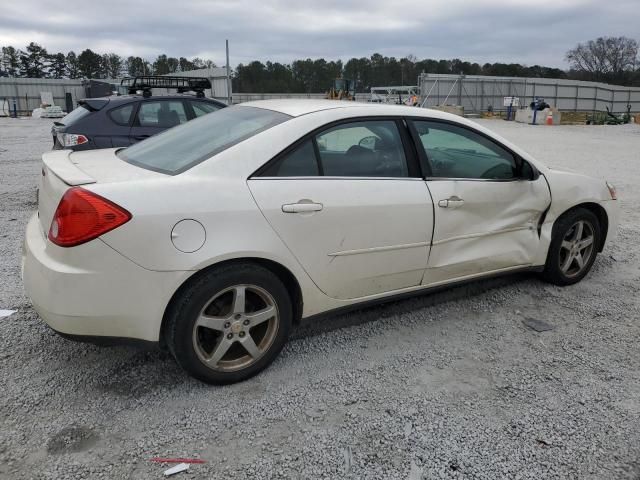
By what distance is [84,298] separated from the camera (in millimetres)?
2496

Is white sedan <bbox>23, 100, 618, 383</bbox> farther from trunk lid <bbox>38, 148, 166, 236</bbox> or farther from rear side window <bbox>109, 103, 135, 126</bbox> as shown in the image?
rear side window <bbox>109, 103, 135, 126</bbox>

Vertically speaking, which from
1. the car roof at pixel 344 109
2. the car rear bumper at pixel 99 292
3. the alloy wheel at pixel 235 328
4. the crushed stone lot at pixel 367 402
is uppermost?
the car roof at pixel 344 109

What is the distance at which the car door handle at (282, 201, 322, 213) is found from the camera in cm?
286

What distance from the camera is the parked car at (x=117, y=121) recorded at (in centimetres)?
748

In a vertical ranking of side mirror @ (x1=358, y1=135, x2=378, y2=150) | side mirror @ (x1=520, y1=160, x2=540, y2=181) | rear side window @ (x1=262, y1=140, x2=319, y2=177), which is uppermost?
side mirror @ (x1=358, y1=135, x2=378, y2=150)

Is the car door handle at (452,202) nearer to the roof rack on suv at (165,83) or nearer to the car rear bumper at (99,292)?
the car rear bumper at (99,292)

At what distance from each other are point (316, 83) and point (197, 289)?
77.7 m

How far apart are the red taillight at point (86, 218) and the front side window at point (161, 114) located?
5700 millimetres

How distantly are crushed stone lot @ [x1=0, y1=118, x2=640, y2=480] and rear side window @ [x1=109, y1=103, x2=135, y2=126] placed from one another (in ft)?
14.1

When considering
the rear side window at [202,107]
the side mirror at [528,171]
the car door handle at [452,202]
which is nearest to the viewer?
the car door handle at [452,202]

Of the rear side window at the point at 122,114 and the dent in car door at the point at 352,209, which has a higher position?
the rear side window at the point at 122,114

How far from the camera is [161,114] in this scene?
318 inches

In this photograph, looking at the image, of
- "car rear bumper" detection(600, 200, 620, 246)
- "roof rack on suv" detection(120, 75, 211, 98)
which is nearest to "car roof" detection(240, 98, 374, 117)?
"car rear bumper" detection(600, 200, 620, 246)

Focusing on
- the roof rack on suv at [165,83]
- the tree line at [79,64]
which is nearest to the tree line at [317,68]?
the tree line at [79,64]
